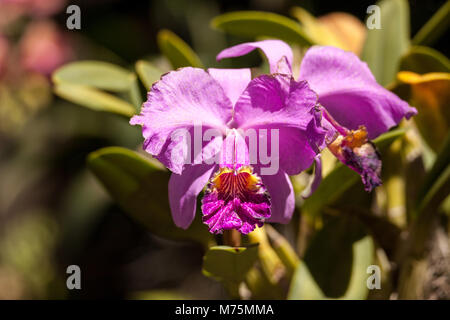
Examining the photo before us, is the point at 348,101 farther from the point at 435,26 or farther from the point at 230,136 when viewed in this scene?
the point at 435,26

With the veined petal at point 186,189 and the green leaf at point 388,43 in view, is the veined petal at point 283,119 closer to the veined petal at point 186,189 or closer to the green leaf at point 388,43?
the veined petal at point 186,189

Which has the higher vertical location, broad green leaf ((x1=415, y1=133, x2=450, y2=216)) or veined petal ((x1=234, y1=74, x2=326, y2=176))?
veined petal ((x1=234, y1=74, x2=326, y2=176))

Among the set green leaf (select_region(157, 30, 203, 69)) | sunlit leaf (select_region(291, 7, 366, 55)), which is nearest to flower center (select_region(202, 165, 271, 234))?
green leaf (select_region(157, 30, 203, 69))

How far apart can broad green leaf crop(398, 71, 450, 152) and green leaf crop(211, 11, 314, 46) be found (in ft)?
0.53

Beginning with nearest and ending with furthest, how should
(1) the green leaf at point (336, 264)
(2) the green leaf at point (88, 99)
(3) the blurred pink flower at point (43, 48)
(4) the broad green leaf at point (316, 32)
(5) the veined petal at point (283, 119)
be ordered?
(5) the veined petal at point (283, 119) → (1) the green leaf at point (336, 264) → (2) the green leaf at point (88, 99) → (4) the broad green leaf at point (316, 32) → (3) the blurred pink flower at point (43, 48)

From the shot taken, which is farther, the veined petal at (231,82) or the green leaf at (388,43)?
the green leaf at (388,43)

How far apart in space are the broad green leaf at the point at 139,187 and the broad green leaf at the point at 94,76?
0.16 metres

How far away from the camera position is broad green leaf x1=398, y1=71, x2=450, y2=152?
2.09 feet

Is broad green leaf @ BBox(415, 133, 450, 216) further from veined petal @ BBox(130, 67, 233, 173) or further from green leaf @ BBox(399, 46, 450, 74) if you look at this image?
veined petal @ BBox(130, 67, 233, 173)

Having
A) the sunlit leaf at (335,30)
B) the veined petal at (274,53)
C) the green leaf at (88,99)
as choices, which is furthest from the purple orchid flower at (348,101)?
the sunlit leaf at (335,30)

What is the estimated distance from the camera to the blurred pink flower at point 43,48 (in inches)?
57.5

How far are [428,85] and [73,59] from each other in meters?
1.33
